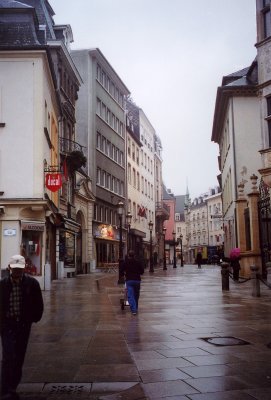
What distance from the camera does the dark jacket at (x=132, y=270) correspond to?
14016mm

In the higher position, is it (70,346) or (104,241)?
(104,241)

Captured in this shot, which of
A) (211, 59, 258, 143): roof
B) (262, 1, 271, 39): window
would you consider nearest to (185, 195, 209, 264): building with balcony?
(211, 59, 258, 143): roof

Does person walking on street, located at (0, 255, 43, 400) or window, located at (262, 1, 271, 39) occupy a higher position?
window, located at (262, 1, 271, 39)

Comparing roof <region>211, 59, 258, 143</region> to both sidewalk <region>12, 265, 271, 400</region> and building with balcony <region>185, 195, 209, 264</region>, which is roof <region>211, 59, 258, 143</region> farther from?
building with balcony <region>185, 195, 209, 264</region>

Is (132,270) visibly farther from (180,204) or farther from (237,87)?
(180,204)

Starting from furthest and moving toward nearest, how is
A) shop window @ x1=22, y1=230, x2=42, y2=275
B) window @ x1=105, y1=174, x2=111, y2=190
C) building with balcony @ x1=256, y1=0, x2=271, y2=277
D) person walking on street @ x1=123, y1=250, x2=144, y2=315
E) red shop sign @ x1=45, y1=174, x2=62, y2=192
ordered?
1. window @ x1=105, y1=174, x2=111, y2=190
2. red shop sign @ x1=45, y1=174, x2=62, y2=192
3. shop window @ x1=22, y1=230, x2=42, y2=275
4. building with balcony @ x1=256, y1=0, x2=271, y2=277
5. person walking on street @ x1=123, y1=250, x2=144, y2=315

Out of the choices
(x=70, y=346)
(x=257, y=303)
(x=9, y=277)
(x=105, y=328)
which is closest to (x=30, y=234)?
(x=257, y=303)

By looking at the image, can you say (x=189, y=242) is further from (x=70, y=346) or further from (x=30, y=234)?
(x=70, y=346)

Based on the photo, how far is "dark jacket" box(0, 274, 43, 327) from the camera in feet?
19.1

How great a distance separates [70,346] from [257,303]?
27.0ft

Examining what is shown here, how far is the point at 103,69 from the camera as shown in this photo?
50781mm

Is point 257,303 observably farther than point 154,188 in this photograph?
No

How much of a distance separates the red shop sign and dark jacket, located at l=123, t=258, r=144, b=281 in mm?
10588

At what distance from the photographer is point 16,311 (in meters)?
5.82
